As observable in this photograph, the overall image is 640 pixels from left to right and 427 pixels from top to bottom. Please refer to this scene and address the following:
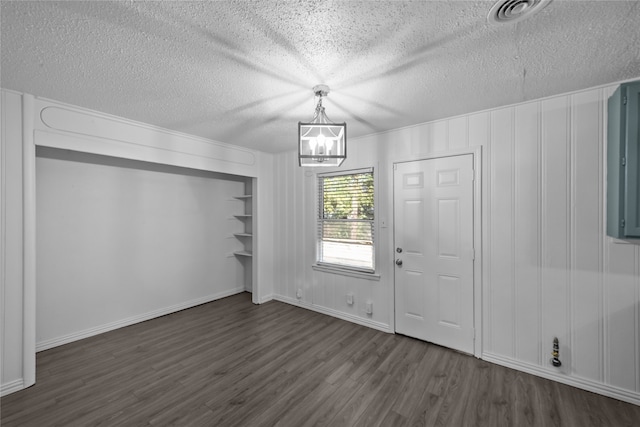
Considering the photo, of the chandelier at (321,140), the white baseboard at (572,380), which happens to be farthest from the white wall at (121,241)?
the white baseboard at (572,380)

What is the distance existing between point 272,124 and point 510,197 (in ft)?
8.63

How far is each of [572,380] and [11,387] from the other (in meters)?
4.75

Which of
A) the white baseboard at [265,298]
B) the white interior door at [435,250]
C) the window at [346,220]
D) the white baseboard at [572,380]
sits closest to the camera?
the white baseboard at [572,380]

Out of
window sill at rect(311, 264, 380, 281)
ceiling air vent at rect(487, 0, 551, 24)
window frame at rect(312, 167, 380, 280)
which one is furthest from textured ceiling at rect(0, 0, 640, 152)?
window sill at rect(311, 264, 380, 281)

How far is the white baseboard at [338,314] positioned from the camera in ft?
11.3

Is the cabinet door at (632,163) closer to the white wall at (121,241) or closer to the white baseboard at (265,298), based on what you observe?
the white baseboard at (265,298)

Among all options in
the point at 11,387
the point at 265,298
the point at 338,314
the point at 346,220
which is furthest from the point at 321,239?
the point at 11,387

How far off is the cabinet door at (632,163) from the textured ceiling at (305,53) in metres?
0.25

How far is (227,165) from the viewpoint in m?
4.04

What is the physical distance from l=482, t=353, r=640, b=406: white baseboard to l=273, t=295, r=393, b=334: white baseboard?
1.14m

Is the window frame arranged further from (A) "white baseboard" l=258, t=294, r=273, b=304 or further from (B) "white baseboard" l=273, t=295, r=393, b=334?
(A) "white baseboard" l=258, t=294, r=273, b=304

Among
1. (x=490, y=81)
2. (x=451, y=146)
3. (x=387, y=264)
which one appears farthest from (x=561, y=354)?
(x=490, y=81)

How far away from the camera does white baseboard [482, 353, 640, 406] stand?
2.14 m

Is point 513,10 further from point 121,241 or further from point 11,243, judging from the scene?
point 121,241
